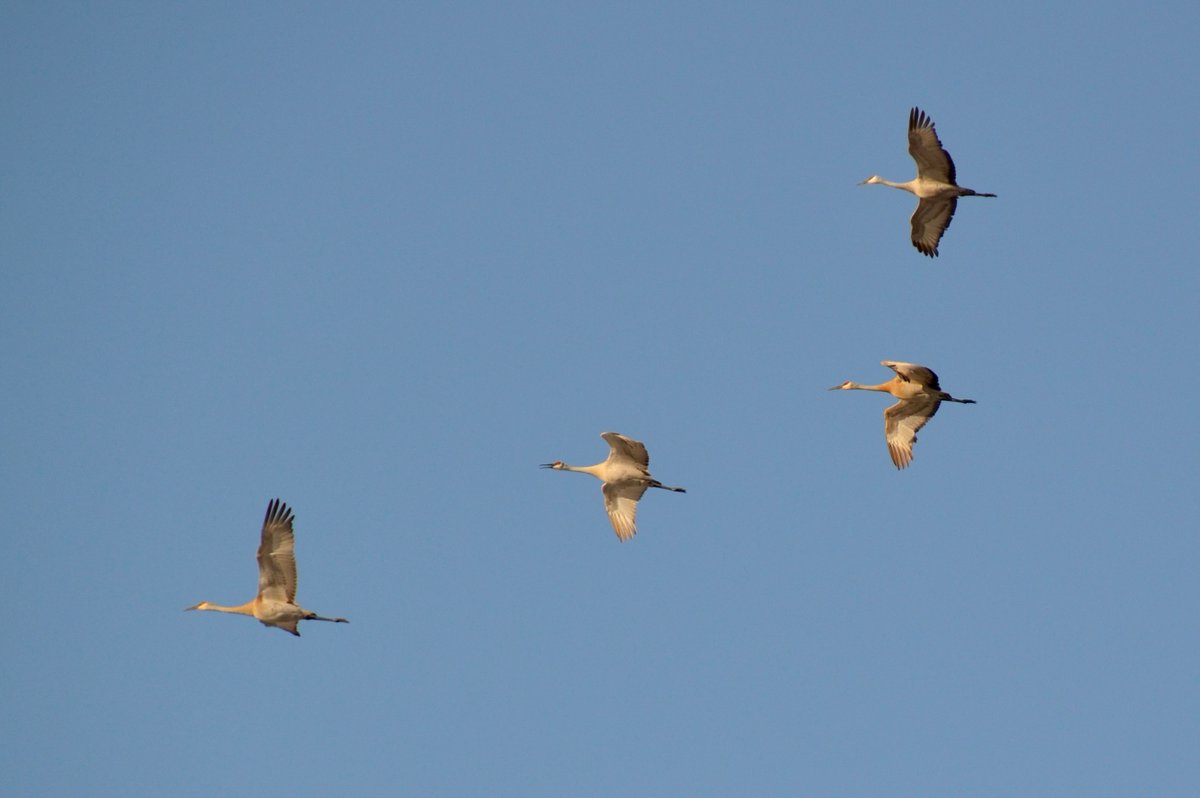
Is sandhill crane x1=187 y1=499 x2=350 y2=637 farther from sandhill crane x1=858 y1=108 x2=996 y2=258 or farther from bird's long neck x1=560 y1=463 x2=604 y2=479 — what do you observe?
sandhill crane x1=858 y1=108 x2=996 y2=258

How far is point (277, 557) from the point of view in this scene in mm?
31766

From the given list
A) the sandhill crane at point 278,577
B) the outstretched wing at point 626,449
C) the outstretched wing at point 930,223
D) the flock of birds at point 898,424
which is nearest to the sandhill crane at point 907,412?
the flock of birds at point 898,424

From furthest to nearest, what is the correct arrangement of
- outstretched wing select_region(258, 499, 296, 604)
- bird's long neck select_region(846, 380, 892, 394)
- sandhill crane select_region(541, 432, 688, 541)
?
bird's long neck select_region(846, 380, 892, 394) → sandhill crane select_region(541, 432, 688, 541) → outstretched wing select_region(258, 499, 296, 604)

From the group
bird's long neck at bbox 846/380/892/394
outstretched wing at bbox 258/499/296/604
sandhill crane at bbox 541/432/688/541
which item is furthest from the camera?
bird's long neck at bbox 846/380/892/394

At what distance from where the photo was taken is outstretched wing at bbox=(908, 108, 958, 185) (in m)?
34.8

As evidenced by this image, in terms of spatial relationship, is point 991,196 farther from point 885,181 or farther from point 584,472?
point 584,472

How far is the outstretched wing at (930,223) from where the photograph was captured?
35812 millimetres

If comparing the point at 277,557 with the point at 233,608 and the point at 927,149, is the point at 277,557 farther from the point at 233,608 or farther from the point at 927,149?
the point at 927,149

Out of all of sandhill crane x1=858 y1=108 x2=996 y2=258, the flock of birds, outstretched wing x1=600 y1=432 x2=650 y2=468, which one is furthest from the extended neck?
sandhill crane x1=858 y1=108 x2=996 y2=258

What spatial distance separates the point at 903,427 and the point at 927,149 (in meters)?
5.67

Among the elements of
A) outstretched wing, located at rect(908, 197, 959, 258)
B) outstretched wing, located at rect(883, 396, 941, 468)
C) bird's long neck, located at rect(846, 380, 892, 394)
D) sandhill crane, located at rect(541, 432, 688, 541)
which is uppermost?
outstretched wing, located at rect(908, 197, 959, 258)

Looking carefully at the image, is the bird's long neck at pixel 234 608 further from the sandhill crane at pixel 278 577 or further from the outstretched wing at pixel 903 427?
the outstretched wing at pixel 903 427

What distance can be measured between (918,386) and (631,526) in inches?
252

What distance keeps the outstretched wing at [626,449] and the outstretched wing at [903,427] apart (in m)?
5.11
